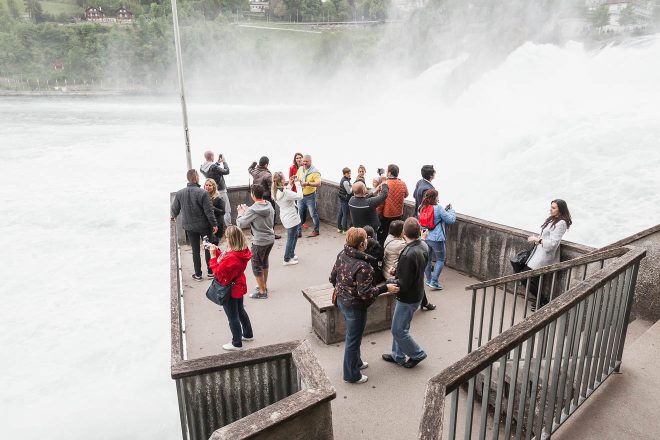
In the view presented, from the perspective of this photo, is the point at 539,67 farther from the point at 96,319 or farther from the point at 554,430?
the point at 554,430

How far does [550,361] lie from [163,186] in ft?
109

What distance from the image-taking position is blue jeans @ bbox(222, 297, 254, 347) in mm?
5457

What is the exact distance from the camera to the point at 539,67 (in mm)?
36812

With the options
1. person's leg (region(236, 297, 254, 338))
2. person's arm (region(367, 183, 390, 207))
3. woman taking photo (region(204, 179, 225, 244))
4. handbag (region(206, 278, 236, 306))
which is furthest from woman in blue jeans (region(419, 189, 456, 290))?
woman taking photo (region(204, 179, 225, 244))

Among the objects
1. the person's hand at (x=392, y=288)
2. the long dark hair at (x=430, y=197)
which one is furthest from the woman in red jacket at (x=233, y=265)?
the long dark hair at (x=430, y=197)

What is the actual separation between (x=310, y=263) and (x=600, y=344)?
18.5 feet

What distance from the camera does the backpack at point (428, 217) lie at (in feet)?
22.5

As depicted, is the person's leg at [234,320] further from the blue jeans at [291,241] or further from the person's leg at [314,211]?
the person's leg at [314,211]

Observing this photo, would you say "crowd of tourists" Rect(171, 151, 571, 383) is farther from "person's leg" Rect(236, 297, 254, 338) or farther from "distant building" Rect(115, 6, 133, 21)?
"distant building" Rect(115, 6, 133, 21)

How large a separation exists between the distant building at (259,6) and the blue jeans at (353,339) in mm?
153508

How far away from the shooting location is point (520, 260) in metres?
6.55

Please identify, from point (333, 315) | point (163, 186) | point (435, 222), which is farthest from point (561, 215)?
point (163, 186)

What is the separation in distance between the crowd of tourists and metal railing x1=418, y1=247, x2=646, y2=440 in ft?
3.82

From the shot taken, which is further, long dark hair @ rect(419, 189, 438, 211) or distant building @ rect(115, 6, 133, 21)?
distant building @ rect(115, 6, 133, 21)
